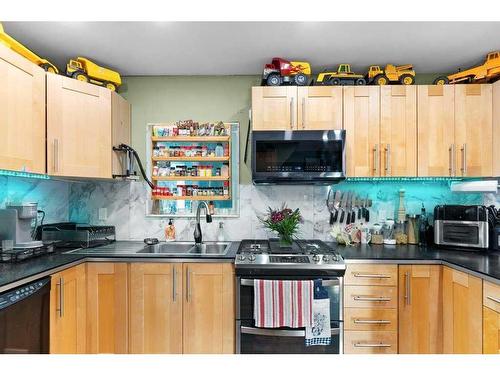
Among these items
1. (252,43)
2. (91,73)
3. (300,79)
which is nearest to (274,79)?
(300,79)

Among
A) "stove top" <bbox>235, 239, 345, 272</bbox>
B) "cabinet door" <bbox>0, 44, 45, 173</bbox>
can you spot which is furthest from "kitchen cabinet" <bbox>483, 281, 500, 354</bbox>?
"cabinet door" <bbox>0, 44, 45, 173</bbox>

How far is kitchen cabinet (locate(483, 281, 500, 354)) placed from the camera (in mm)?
1555

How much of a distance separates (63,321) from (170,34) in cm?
194

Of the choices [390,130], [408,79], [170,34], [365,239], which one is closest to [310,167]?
[390,130]

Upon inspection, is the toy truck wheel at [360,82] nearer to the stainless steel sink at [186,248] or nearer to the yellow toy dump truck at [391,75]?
the yellow toy dump truck at [391,75]

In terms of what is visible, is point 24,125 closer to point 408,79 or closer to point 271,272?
point 271,272

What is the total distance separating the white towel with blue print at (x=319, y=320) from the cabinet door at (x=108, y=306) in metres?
1.27

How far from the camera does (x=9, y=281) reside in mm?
1439

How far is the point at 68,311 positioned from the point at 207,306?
34.0 inches

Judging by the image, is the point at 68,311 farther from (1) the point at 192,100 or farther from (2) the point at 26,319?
(1) the point at 192,100

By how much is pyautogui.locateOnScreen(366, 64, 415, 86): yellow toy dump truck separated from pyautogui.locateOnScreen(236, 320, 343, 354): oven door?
185 cm

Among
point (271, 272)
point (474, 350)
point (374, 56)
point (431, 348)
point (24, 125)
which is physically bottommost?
point (431, 348)

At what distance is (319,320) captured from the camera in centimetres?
195

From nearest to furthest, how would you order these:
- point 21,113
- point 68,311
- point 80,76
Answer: point 21,113 → point 68,311 → point 80,76
